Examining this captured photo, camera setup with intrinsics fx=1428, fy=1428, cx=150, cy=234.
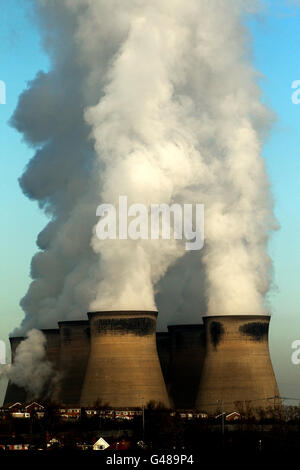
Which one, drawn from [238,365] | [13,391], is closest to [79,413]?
[238,365]

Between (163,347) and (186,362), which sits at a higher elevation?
(163,347)

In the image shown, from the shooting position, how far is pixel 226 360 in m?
50.6

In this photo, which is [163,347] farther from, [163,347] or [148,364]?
[148,364]

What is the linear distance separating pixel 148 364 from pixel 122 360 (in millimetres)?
1107

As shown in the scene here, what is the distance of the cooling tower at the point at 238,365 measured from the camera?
5022 centimetres

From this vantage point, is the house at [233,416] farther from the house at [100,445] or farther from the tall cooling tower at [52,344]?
the tall cooling tower at [52,344]

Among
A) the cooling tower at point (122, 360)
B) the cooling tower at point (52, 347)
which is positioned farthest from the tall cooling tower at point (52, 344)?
the cooling tower at point (122, 360)

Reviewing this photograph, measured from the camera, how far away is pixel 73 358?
53844mm

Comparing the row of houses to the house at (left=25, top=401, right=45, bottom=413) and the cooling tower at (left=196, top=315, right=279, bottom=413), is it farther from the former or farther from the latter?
the cooling tower at (left=196, top=315, right=279, bottom=413)

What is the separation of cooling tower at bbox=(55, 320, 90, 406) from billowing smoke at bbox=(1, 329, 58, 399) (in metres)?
1.49
